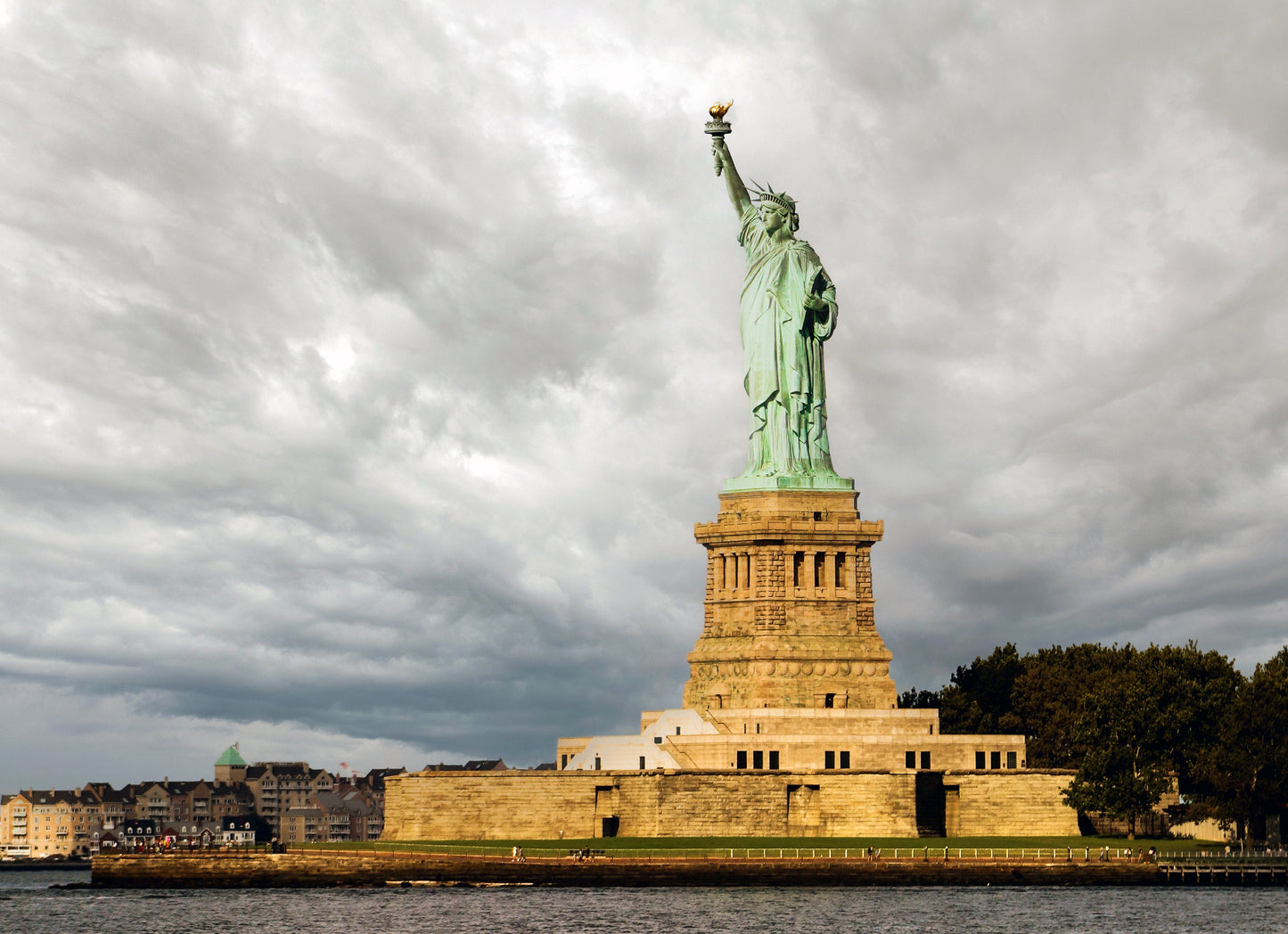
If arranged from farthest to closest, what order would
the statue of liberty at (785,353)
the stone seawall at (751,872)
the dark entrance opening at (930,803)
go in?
the statue of liberty at (785,353) → the dark entrance opening at (930,803) → the stone seawall at (751,872)

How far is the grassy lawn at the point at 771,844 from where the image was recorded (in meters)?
85.8

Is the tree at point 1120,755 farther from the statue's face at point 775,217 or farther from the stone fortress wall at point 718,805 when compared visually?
the statue's face at point 775,217

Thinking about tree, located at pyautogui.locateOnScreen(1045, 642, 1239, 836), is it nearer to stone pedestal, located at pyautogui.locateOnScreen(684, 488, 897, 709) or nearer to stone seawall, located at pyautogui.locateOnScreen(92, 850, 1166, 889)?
stone seawall, located at pyautogui.locateOnScreen(92, 850, 1166, 889)

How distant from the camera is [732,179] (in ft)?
338

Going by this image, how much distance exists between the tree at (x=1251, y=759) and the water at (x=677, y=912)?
4.59 metres

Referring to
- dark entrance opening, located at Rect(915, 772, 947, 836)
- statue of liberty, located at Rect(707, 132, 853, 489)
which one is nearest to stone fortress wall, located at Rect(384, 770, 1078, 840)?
dark entrance opening, located at Rect(915, 772, 947, 836)

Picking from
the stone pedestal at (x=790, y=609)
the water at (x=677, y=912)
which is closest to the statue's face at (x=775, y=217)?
the stone pedestal at (x=790, y=609)

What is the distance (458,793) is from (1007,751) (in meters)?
25.9

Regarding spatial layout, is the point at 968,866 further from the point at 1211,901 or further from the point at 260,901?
the point at 260,901

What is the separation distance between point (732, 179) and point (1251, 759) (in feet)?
129

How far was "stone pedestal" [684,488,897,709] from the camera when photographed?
95250mm

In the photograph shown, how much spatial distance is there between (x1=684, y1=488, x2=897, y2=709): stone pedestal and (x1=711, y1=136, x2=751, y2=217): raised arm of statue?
15.5 metres

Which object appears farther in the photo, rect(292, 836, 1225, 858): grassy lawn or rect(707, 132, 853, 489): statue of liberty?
rect(707, 132, 853, 489): statue of liberty

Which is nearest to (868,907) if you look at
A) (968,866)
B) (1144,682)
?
(968,866)
